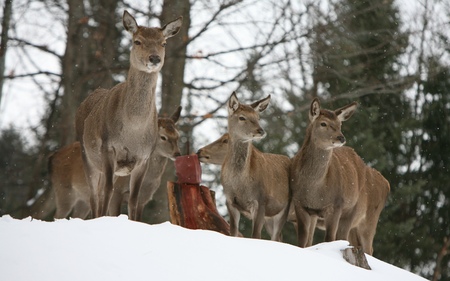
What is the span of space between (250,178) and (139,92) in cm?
180

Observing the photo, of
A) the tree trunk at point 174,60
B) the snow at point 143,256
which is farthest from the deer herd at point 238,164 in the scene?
the tree trunk at point 174,60

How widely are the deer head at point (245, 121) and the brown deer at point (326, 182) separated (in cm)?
77

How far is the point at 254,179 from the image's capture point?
36.2 feet

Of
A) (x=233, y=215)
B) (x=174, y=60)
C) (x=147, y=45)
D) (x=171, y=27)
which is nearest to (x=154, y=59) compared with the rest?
(x=147, y=45)

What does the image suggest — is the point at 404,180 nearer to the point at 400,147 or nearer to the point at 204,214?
the point at 400,147

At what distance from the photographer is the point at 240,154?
1114 cm

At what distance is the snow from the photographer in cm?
620

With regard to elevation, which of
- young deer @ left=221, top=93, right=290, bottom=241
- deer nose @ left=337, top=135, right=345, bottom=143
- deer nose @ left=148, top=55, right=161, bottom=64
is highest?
deer nose @ left=148, top=55, right=161, bottom=64

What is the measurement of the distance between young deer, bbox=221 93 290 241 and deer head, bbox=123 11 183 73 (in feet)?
4.95

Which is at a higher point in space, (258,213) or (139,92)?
(139,92)

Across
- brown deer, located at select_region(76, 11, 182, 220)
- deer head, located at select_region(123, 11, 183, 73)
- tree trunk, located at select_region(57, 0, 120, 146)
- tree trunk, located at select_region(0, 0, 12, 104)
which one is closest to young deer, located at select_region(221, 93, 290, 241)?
brown deer, located at select_region(76, 11, 182, 220)

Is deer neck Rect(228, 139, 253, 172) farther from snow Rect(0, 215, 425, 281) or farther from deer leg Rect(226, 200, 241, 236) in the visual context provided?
snow Rect(0, 215, 425, 281)

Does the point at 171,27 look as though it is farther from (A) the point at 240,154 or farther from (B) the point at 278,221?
(B) the point at 278,221

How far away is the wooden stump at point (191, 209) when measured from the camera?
1056 cm
